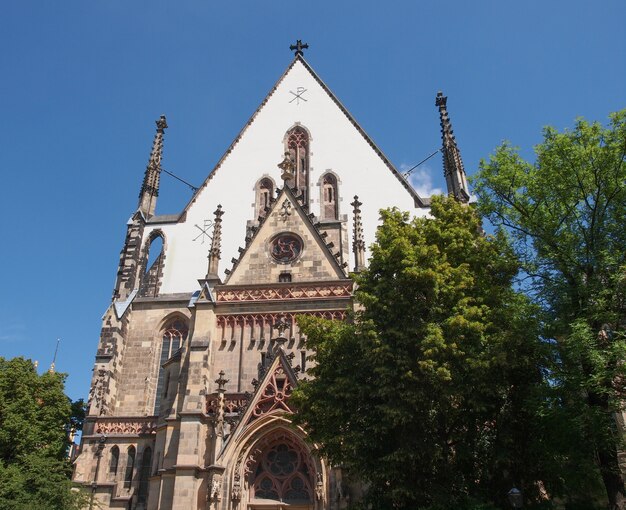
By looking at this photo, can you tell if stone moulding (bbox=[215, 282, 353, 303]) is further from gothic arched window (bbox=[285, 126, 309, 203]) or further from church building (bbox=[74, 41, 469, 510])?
gothic arched window (bbox=[285, 126, 309, 203])

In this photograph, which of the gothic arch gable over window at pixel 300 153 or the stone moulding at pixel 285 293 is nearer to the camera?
the stone moulding at pixel 285 293

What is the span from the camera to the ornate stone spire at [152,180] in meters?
29.0

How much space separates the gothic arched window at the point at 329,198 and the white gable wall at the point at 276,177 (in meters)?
0.30

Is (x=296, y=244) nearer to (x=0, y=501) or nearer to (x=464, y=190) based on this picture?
(x=464, y=190)

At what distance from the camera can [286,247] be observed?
79.3 ft

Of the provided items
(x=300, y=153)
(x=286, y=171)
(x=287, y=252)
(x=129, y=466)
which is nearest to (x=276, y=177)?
(x=300, y=153)

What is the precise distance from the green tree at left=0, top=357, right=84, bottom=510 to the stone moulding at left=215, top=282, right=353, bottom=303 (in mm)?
8680

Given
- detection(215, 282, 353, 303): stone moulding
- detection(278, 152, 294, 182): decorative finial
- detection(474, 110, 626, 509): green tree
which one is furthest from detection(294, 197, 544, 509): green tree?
detection(278, 152, 294, 182): decorative finial

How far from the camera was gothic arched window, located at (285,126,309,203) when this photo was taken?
28.3 meters

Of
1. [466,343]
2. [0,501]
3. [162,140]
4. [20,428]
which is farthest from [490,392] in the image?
[162,140]

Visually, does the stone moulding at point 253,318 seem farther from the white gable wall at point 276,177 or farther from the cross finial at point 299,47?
the cross finial at point 299,47

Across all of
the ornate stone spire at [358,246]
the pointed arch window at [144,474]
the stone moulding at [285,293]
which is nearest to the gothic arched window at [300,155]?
the ornate stone spire at [358,246]

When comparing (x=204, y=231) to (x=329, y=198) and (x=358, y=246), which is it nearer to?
(x=329, y=198)

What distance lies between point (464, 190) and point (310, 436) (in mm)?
15502
